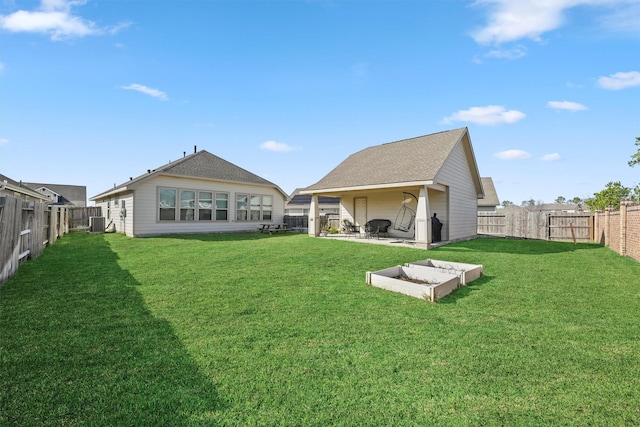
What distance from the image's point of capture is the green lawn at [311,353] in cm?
217

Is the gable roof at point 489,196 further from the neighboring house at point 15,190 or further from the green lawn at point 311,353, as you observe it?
the neighboring house at point 15,190

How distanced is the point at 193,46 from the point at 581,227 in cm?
1998

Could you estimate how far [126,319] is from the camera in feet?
12.8

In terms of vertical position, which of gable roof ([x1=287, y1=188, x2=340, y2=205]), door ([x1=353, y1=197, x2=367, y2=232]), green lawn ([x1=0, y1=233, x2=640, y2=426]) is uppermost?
gable roof ([x1=287, y1=188, x2=340, y2=205])

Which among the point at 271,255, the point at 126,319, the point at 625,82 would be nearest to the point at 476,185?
the point at 625,82

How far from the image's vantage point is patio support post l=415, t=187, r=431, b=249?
1138cm

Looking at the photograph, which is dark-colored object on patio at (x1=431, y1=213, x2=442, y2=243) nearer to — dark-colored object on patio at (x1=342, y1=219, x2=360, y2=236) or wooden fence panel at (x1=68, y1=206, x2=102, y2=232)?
dark-colored object on patio at (x1=342, y1=219, x2=360, y2=236)

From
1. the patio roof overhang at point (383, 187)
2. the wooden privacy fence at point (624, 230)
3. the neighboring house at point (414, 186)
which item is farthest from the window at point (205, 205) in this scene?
the wooden privacy fence at point (624, 230)

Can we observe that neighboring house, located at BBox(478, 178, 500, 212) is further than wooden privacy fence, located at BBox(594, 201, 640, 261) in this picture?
Yes

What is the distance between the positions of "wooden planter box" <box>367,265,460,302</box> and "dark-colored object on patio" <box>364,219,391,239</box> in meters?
8.24

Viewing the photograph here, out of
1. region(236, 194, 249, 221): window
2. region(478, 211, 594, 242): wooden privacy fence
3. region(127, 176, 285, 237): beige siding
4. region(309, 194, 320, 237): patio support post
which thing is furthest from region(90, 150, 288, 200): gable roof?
region(478, 211, 594, 242): wooden privacy fence

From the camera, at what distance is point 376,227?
15.2 metres

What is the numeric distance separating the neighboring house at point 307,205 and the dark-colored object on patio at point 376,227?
59.4 ft

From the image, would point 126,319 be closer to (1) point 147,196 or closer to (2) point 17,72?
(2) point 17,72
